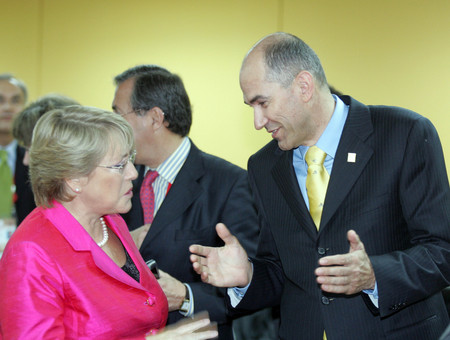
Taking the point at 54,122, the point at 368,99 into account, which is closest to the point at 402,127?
the point at 54,122

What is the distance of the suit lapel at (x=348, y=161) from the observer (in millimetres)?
1848

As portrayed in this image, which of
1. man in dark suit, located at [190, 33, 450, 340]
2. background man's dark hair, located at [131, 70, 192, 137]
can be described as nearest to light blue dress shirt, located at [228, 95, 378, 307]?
man in dark suit, located at [190, 33, 450, 340]

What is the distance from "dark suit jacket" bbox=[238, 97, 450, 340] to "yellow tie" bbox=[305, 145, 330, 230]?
0.03m

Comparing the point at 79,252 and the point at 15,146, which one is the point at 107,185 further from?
the point at 15,146

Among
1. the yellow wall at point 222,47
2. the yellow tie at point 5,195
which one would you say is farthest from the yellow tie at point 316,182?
the yellow wall at point 222,47

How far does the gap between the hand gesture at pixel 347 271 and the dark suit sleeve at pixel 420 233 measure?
9cm

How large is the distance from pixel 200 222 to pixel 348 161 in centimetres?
87

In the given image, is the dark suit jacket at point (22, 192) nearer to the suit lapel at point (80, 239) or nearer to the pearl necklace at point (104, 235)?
the pearl necklace at point (104, 235)

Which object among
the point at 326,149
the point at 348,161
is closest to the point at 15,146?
the point at 326,149

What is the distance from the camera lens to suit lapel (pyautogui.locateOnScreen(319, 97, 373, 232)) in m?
1.85

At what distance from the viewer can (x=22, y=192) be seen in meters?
3.60

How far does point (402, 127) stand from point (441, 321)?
0.69 metres

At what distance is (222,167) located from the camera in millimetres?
2627

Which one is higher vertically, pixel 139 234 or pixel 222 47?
pixel 222 47
